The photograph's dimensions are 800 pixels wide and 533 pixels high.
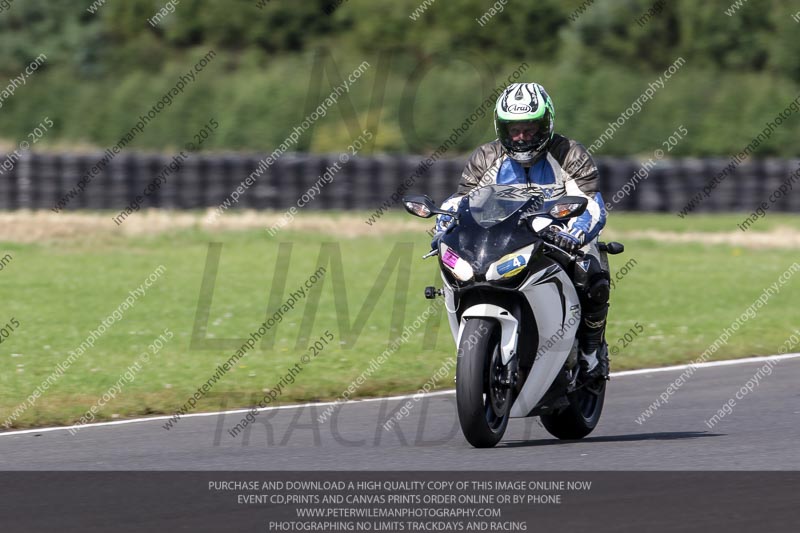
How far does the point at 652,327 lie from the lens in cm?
1430

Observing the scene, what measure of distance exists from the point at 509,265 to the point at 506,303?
0.26 m

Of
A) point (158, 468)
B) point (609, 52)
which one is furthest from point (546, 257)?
point (609, 52)

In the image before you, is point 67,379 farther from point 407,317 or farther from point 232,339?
point 407,317

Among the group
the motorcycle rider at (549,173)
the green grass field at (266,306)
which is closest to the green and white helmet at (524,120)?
the motorcycle rider at (549,173)

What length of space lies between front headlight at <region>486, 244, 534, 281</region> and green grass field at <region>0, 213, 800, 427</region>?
324 cm

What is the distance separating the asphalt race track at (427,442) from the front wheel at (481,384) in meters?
0.14

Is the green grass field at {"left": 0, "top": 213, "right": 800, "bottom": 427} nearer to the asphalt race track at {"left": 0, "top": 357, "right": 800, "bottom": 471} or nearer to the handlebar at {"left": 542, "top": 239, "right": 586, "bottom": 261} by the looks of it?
the asphalt race track at {"left": 0, "top": 357, "right": 800, "bottom": 471}

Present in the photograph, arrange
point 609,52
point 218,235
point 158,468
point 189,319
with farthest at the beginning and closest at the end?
point 609,52, point 218,235, point 189,319, point 158,468

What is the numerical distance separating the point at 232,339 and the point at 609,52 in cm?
2862

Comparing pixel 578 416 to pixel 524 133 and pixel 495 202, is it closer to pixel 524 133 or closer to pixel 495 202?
pixel 495 202

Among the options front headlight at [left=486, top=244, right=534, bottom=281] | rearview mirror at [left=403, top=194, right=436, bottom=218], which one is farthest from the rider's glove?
rearview mirror at [left=403, top=194, right=436, bottom=218]

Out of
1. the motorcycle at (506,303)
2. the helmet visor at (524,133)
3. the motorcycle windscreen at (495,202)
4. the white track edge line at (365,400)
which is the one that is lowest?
the white track edge line at (365,400)

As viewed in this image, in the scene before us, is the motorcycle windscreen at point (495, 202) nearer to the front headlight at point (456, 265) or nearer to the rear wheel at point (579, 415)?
the front headlight at point (456, 265)

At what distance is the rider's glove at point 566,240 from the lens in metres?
8.16
